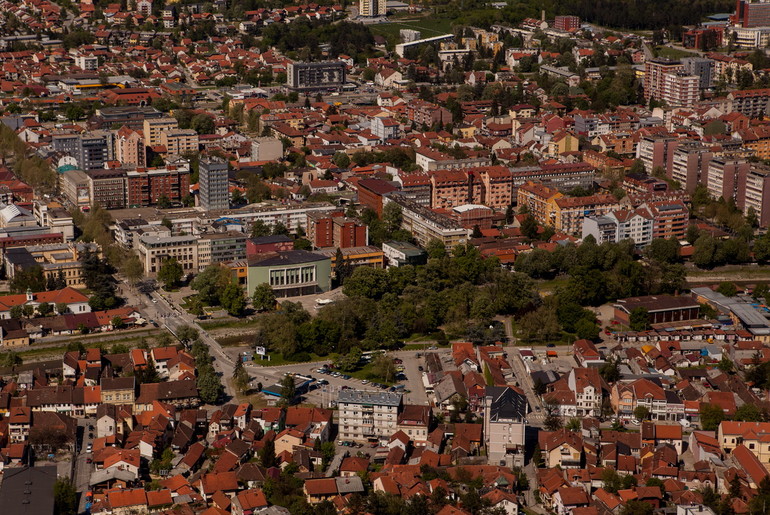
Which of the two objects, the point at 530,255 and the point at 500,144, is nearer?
the point at 530,255

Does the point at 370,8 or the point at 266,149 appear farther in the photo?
the point at 370,8

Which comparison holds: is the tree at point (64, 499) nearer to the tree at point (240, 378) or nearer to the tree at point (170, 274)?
the tree at point (240, 378)

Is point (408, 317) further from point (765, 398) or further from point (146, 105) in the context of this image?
point (146, 105)

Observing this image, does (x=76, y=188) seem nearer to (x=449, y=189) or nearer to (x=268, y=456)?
(x=449, y=189)

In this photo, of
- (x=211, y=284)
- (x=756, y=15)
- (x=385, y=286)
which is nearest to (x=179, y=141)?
(x=211, y=284)

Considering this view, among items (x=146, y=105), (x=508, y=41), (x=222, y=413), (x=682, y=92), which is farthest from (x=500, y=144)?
(x=222, y=413)

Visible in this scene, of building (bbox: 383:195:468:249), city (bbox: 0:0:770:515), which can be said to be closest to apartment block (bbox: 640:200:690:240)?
city (bbox: 0:0:770:515)

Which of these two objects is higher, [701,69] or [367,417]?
[701,69]
